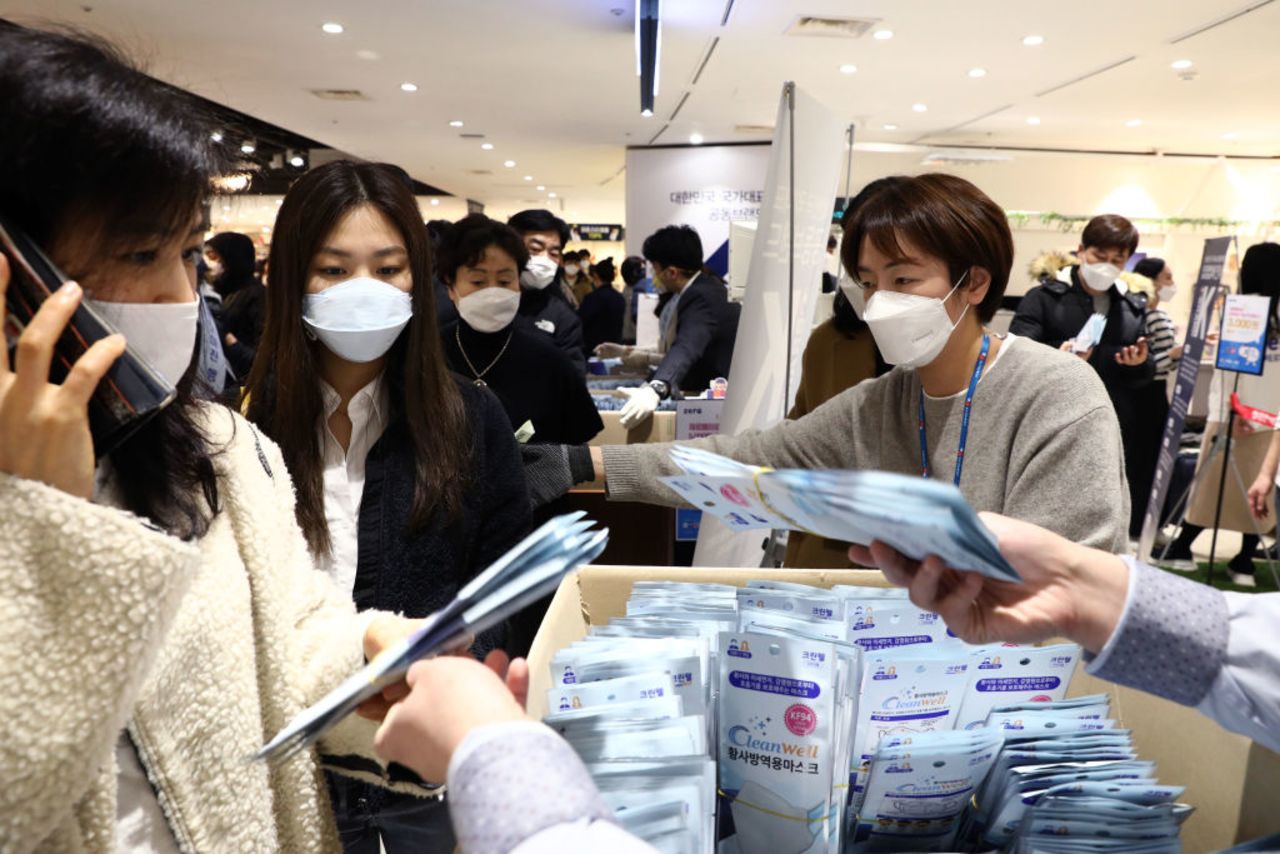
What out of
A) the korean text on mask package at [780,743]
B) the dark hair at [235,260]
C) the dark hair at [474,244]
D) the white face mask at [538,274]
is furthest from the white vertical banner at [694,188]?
the korean text on mask package at [780,743]

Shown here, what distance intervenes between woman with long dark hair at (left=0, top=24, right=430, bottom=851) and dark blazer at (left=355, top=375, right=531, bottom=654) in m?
0.37

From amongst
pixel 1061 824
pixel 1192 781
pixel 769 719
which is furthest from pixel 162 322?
pixel 1192 781

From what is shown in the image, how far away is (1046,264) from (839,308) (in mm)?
3398

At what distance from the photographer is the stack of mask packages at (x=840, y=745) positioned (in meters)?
1.05

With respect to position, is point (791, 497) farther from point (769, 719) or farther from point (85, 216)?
point (85, 216)

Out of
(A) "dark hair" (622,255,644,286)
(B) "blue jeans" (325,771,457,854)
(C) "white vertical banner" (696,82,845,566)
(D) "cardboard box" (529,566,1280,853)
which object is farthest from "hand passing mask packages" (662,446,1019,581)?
(A) "dark hair" (622,255,644,286)

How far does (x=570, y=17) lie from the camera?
7793 millimetres

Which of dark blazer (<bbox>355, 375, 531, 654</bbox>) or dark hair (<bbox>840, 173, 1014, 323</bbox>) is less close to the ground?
dark hair (<bbox>840, 173, 1014, 323</bbox>)

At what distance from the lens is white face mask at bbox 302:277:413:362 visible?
5.51 ft

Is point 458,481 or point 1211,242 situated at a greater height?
point 1211,242

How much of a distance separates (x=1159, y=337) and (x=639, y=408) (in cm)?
383

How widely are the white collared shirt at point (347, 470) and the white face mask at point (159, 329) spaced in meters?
0.63

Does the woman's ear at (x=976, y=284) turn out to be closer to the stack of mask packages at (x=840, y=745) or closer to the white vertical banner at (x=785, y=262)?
the stack of mask packages at (x=840, y=745)

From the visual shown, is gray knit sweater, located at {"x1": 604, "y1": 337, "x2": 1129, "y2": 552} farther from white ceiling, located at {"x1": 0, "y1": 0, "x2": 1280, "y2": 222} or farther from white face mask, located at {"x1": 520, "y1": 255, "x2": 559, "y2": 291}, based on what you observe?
white ceiling, located at {"x1": 0, "y1": 0, "x2": 1280, "y2": 222}
